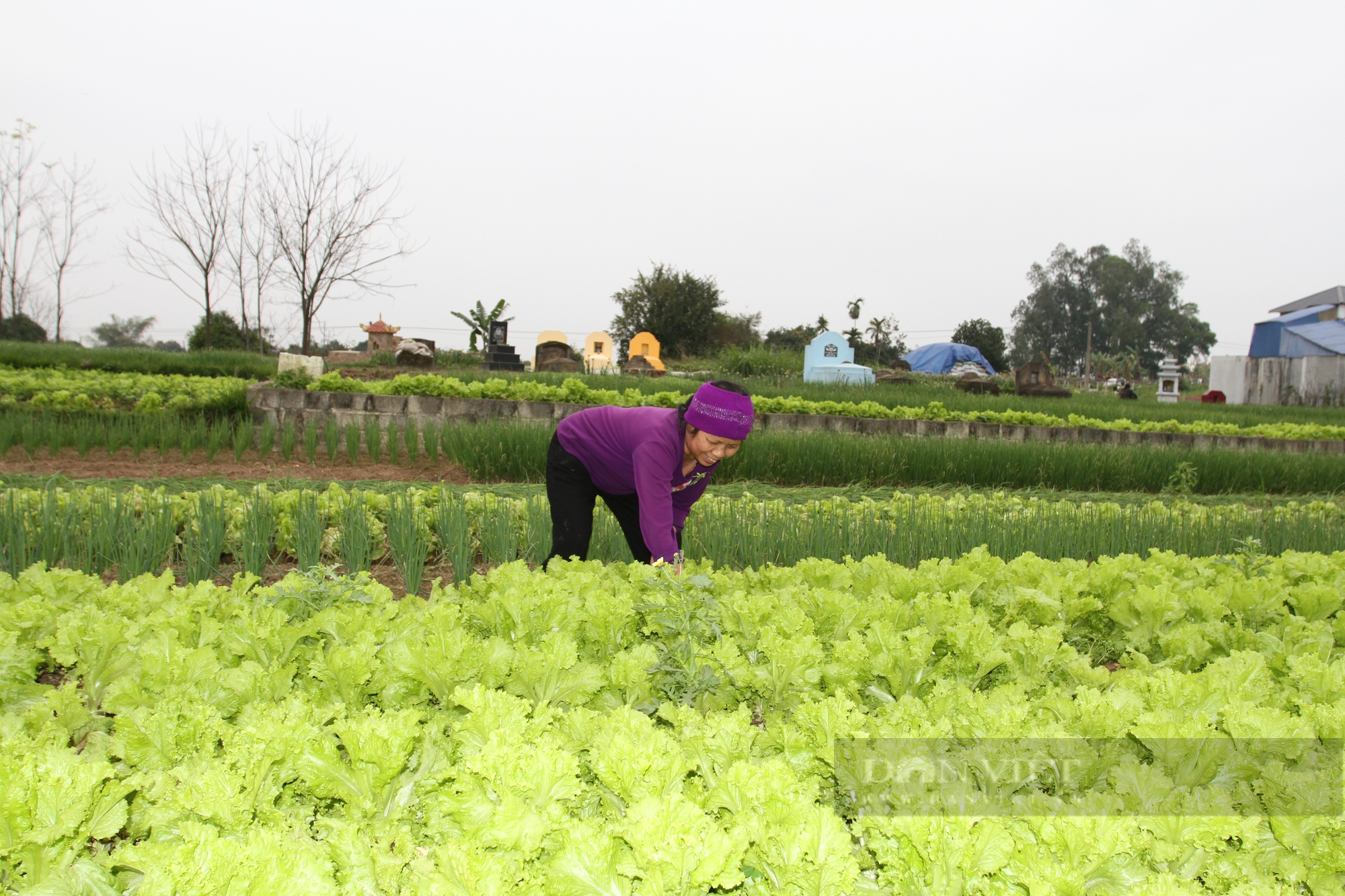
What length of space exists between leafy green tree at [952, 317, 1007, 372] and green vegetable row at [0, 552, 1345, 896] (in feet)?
154

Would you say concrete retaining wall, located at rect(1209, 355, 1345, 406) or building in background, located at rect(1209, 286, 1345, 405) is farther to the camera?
building in background, located at rect(1209, 286, 1345, 405)

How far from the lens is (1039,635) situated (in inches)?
80.2

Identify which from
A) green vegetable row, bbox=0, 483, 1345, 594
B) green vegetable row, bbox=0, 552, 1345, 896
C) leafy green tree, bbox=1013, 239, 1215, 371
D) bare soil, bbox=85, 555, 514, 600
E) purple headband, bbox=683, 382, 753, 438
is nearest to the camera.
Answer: green vegetable row, bbox=0, 552, 1345, 896

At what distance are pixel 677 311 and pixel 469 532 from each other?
34708 mm

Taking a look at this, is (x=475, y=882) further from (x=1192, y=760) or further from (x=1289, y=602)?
(x=1289, y=602)

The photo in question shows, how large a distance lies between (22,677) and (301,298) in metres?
22.3

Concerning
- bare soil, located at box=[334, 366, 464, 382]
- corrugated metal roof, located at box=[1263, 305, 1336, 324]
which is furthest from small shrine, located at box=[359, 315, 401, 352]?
corrugated metal roof, located at box=[1263, 305, 1336, 324]

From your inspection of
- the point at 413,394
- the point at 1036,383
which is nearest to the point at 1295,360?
the point at 1036,383

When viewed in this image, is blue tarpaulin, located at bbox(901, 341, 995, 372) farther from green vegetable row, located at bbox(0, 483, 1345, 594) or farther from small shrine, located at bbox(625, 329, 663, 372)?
green vegetable row, located at bbox(0, 483, 1345, 594)

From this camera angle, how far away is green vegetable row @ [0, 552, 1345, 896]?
1035mm

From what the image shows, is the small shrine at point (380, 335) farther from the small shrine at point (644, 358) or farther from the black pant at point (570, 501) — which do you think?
the black pant at point (570, 501)

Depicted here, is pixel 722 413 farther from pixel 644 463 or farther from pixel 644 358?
pixel 644 358

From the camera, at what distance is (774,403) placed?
35.7ft

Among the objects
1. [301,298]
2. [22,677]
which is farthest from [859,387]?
[301,298]
